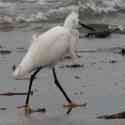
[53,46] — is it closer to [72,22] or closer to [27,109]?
[72,22]

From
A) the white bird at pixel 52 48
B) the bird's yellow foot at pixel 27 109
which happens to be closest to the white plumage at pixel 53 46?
the white bird at pixel 52 48

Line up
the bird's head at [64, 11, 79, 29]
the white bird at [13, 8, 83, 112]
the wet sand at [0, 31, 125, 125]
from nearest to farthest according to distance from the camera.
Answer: the wet sand at [0, 31, 125, 125] < the white bird at [13, 8, 83, 112] < the bird's head at [64, 11, 79, 29]

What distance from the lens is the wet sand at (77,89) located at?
8297mm

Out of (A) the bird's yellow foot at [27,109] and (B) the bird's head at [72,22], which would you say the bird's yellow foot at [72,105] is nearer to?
(A) the bird's yellow foot at [27,109]

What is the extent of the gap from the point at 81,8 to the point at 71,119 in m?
13.0

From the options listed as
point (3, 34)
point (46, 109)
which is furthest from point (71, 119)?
point (3, 34)

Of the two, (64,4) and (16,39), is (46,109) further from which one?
(64,4)

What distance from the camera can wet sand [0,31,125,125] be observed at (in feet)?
27.2

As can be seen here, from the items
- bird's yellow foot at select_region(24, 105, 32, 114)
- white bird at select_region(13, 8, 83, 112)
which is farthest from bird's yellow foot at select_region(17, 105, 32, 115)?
white bird at select_region(13, 8, 83, 112)

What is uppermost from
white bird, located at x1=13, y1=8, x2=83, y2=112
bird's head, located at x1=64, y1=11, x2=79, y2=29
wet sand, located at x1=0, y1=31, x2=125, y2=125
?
bird's head, located at x1=64, y1=11, x2=79, y2=29

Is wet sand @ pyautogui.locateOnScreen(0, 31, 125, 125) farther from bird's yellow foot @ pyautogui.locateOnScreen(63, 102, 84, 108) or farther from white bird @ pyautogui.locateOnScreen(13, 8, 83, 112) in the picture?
white bird @ pyautogui.locateOnScreen(13, 8, 83, 112)

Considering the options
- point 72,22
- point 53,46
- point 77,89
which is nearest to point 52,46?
point 53,46

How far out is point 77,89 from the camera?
9.87m

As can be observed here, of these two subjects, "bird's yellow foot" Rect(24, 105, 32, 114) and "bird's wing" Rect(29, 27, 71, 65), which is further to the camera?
"bird's wing" Rect(29, 27, 71, 65)
